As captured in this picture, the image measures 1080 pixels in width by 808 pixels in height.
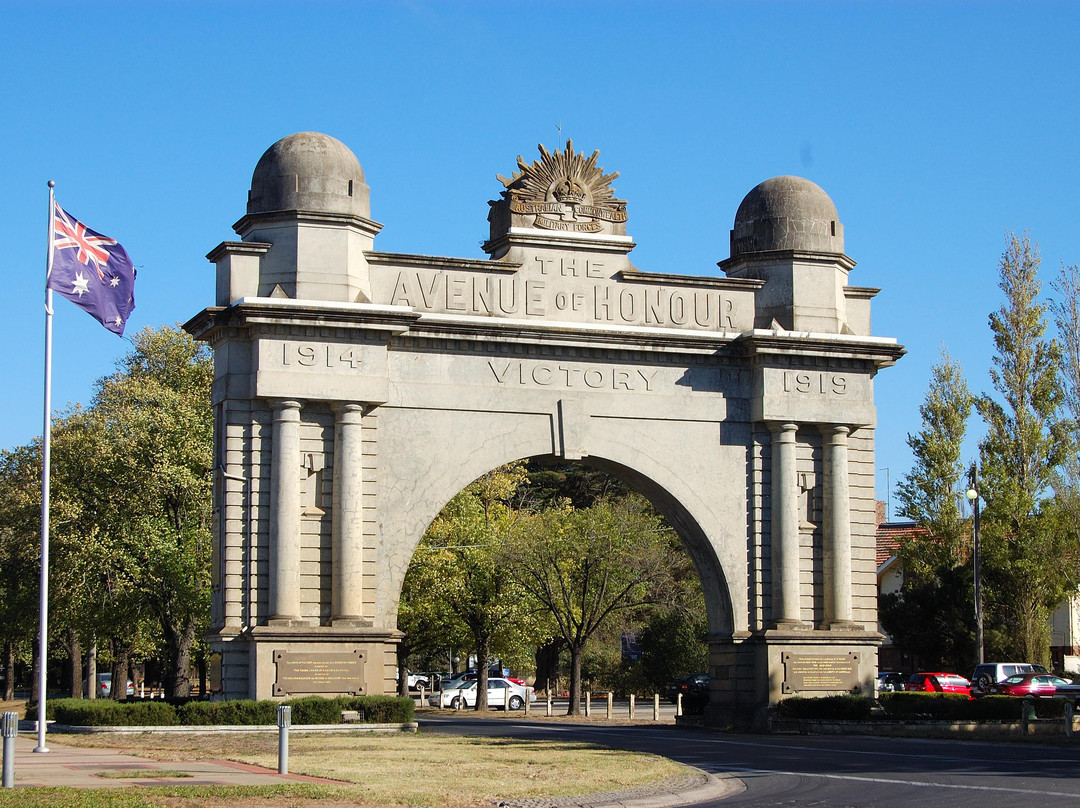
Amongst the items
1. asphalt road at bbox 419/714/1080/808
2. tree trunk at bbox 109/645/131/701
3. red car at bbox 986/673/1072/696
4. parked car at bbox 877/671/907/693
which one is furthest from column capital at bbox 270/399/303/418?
parked car at bbox 877/671/907/693

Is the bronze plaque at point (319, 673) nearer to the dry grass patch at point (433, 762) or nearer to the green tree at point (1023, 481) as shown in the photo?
the dry grass patch at point (433, 762)

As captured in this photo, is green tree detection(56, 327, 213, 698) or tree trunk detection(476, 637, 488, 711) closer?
green tree detection(56, 327, 213, 698)

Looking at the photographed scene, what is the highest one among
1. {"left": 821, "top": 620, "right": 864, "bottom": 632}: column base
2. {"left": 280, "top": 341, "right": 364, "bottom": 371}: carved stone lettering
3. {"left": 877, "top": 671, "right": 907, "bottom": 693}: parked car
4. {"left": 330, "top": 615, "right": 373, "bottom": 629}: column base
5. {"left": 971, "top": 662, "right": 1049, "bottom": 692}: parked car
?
{"left": 280, "top": 341, "right": 364, "bottom": 371}: carved stone lettering

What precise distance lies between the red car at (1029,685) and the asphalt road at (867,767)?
15282 mm

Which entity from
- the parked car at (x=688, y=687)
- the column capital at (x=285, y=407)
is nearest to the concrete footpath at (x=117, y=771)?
the column capital at (x=285, y=407)

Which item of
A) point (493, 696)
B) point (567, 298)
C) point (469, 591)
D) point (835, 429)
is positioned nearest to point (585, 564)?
point (469, 591)

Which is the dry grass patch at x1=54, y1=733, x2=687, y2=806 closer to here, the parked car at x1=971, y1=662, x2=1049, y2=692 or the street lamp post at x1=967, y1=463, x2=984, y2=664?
the parked car at x1=971, y1=662, x2=1049, y2=692

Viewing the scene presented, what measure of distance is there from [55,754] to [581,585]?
27533mm

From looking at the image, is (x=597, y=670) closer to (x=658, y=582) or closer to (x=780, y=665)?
(x=658, y=582)

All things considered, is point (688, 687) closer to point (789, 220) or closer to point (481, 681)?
point (481, 681)

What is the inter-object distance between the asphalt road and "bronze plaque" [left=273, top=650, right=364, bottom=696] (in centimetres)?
323

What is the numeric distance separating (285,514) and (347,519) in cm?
126

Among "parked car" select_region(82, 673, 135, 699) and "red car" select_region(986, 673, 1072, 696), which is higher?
"red car" select_region(986, 673, 1072, 696)

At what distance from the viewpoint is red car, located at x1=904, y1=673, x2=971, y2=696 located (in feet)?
152
